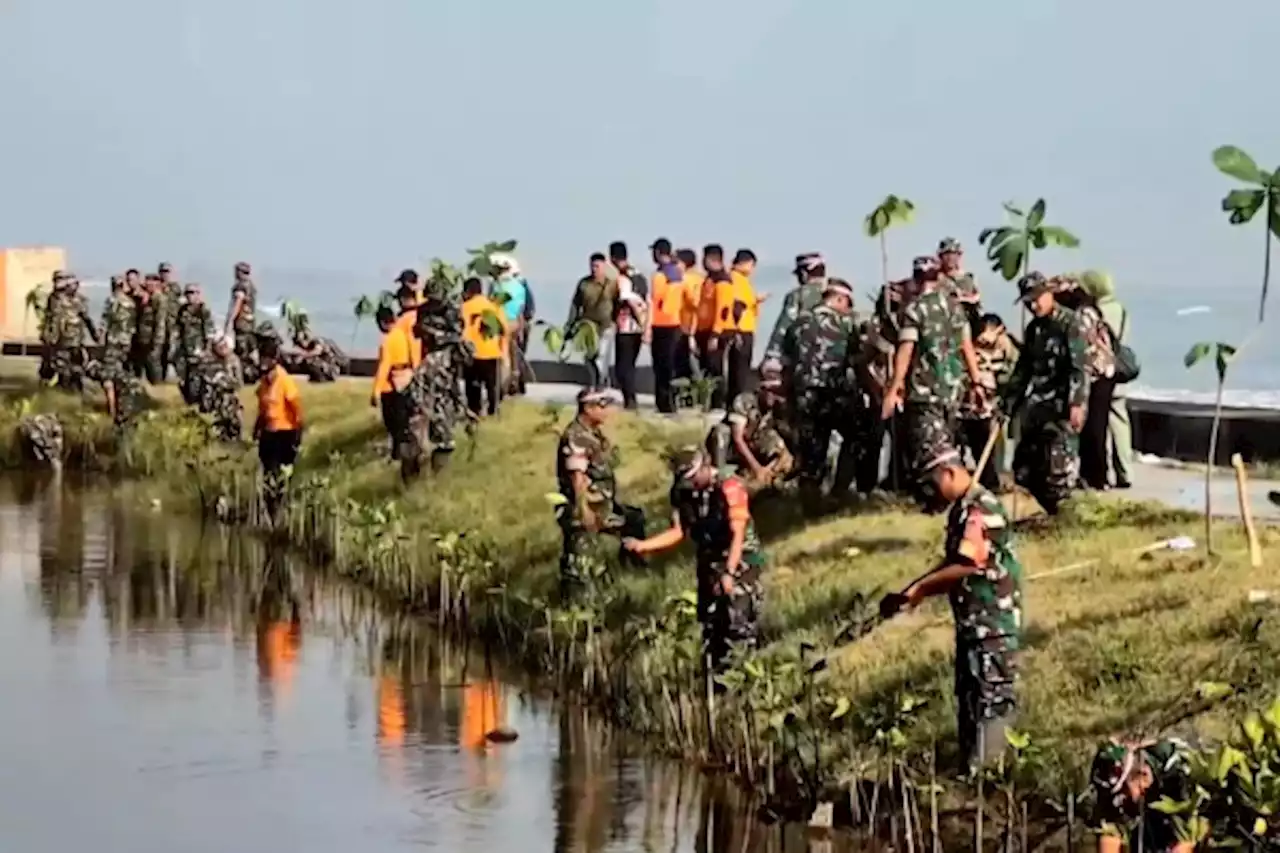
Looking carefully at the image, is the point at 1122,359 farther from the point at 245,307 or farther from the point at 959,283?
the point at 245,307

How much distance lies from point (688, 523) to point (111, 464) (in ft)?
49.8

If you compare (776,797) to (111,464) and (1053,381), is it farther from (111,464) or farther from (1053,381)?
(111,464)

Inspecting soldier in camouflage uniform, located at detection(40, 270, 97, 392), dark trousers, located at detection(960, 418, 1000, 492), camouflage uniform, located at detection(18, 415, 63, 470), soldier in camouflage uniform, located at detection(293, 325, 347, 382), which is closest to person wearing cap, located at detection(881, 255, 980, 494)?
dark trousers, located at detection(960, 418, 1000, 492)

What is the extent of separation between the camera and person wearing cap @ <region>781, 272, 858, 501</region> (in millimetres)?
17203

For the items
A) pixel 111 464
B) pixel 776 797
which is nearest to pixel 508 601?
pixel 776 797

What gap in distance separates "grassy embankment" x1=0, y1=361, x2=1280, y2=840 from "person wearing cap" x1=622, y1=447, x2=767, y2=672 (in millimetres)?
241

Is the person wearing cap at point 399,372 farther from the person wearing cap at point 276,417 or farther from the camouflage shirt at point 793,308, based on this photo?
the camouflage shirt at point 793,308

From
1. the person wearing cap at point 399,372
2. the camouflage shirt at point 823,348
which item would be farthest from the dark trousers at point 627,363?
the camouflage shirt at point 823,348

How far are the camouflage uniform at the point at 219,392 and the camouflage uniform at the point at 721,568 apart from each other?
13171 millimetres

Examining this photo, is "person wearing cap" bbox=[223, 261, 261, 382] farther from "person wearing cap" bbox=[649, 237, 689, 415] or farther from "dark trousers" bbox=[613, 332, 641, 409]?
"person wearing cap" bbox=[649, 237, 689, 415]

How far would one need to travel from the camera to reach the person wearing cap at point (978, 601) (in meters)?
11.3

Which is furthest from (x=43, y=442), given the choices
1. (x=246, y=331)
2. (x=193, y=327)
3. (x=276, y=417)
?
(x=276, y=417)

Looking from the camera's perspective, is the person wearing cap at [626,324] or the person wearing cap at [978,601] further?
the person wearing cap at [626,324]

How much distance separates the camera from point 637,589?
53.5 ft
